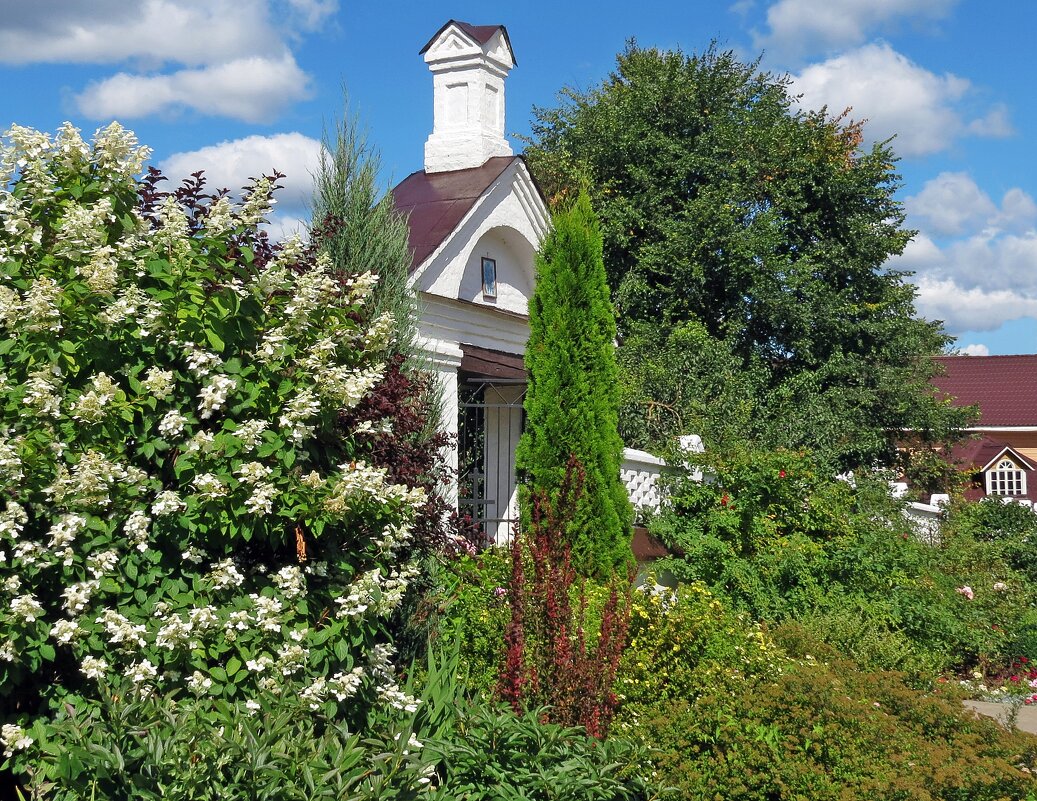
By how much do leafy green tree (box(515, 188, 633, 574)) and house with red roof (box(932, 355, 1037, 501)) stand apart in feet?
92.9

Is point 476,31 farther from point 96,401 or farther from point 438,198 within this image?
point 96,401

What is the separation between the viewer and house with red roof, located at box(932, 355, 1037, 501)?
116 ft

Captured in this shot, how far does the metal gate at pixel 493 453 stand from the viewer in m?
11.6

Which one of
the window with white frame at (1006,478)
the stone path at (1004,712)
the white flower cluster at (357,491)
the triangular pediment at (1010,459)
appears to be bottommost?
the stone path at (1004,712)

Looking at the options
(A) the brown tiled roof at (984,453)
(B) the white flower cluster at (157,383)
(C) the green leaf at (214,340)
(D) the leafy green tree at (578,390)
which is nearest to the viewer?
(B) the white flower cluster at (157,383)

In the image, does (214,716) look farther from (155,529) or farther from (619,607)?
(619,607)

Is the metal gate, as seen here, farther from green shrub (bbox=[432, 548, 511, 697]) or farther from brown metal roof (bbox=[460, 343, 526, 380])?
green shrub (bbox=[432, 548, 511, 697])

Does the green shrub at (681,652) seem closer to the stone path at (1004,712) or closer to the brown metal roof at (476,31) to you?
the stone path at (1004,712)

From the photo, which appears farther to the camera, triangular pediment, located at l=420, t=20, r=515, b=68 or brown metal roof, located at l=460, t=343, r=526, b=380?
triangular pediment, located at l=420, t=20, r=515, b=68

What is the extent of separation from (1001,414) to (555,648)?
40.9 meters

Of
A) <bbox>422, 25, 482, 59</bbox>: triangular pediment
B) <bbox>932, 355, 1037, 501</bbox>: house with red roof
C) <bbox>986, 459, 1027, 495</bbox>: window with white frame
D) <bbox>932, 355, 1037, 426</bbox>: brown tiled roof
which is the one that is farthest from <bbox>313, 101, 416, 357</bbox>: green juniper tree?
<bbox>932, 355, 1037, 426</bbox>: brown tiled roof

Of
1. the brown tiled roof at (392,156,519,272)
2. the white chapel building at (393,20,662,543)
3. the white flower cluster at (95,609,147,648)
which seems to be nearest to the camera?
the white flower cluster at (95,609,147,648)

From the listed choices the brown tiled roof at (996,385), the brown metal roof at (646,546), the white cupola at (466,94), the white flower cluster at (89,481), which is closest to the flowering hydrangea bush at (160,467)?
the white flower cluster at (89,481)

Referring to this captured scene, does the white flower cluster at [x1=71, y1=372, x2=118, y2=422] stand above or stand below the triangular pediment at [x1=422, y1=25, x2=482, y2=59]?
below
